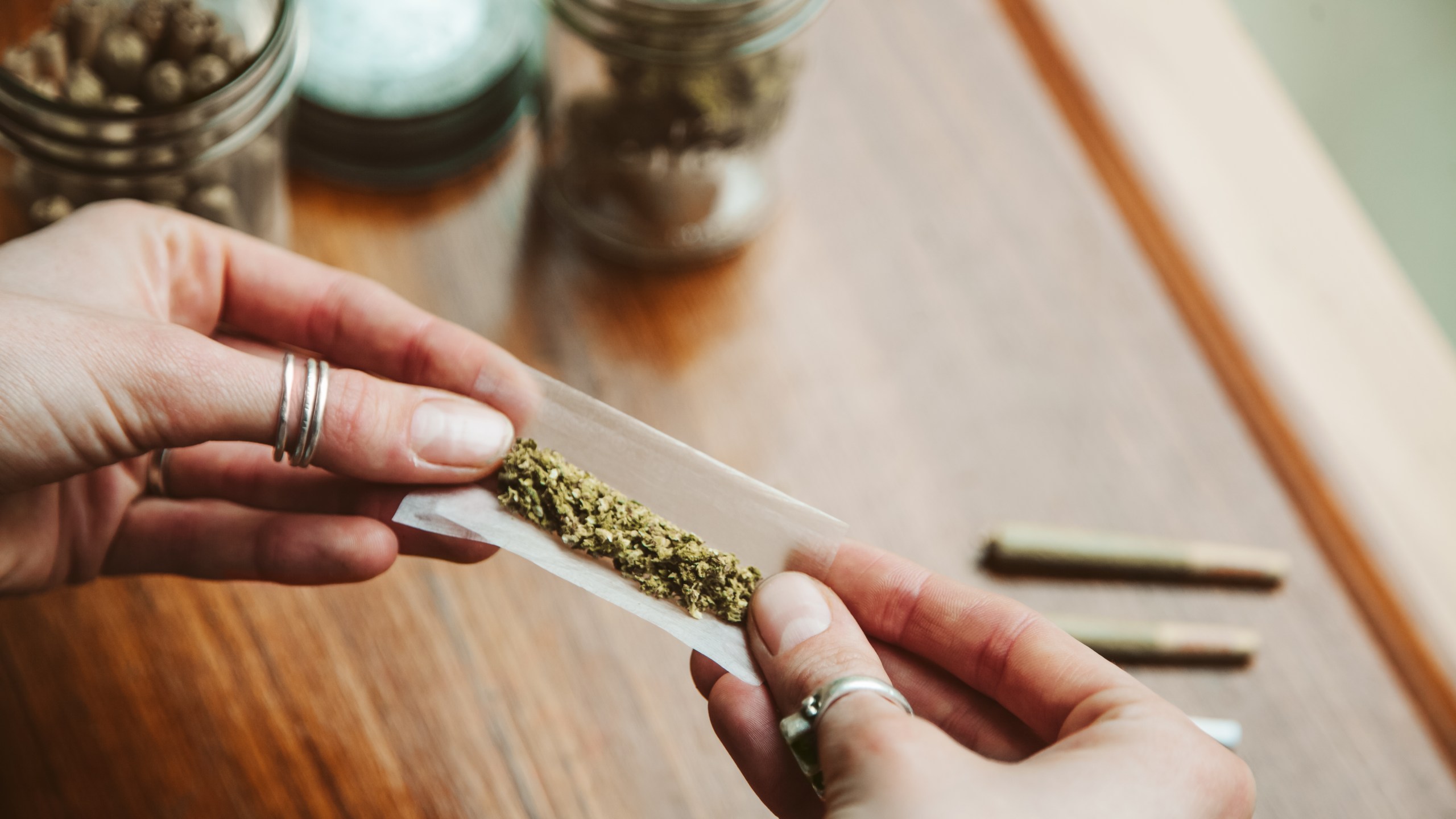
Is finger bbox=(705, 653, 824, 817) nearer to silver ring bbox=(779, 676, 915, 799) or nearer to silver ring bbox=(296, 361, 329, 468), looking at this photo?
silver ring bbox=(779, 676, 915, 799)

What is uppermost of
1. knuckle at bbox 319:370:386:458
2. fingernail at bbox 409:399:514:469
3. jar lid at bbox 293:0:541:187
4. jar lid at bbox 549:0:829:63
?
jar lid at bbox 293:0:541:187

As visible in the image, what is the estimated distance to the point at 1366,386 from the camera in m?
1.03

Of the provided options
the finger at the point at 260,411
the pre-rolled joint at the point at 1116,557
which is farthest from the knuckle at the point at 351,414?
the pre-rolled joint at the point at 1116,557

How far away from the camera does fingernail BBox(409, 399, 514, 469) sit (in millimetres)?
727

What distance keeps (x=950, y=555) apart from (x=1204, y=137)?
570mm

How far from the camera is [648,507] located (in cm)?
80

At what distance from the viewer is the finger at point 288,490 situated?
797 millimetres

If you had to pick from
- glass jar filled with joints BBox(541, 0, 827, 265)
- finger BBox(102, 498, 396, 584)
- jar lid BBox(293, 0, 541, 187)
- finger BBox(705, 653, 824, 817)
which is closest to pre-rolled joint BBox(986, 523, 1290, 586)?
finger BBox(705, 653, 824, 817)

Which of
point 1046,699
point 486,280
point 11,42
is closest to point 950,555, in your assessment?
point 1046,699

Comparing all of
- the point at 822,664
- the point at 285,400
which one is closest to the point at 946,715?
the point at 822,664

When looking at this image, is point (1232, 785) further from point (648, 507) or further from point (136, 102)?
point (136, 102)

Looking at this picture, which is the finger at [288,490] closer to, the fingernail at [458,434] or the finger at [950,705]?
the fingernail at [458,434]

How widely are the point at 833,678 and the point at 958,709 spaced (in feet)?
0.48

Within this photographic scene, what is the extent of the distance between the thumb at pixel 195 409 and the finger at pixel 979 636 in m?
0.31
